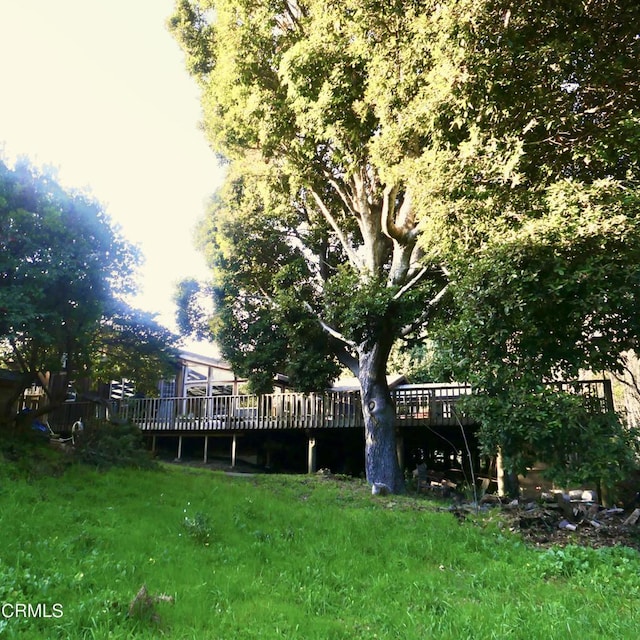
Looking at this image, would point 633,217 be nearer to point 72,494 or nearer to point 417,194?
point 417,194

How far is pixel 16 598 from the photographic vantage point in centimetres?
369

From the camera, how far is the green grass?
3.76 metres

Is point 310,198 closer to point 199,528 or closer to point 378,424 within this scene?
point 378,424

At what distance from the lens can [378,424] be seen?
12.4m

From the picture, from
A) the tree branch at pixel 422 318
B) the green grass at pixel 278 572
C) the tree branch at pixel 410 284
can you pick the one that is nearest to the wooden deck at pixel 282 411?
the tree branch at pixel 422 318

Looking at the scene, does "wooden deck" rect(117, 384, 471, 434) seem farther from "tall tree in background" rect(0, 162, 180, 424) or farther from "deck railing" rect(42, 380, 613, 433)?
"tall tree in background" rect(0, 162, 180, 424)

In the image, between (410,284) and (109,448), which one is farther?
(410,284)

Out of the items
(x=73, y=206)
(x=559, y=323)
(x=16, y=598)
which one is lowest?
(x=16, y=598)

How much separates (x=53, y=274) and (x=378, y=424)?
779cm

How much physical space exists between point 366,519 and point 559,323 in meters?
4.05

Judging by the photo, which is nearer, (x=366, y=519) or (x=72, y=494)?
(x=72, y=494)

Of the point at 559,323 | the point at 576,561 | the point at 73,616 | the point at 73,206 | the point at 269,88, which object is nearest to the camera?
the point at 73,616

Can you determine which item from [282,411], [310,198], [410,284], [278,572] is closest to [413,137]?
[410,284]

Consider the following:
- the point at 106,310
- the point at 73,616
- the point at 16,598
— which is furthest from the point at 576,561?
the point at 106,310
